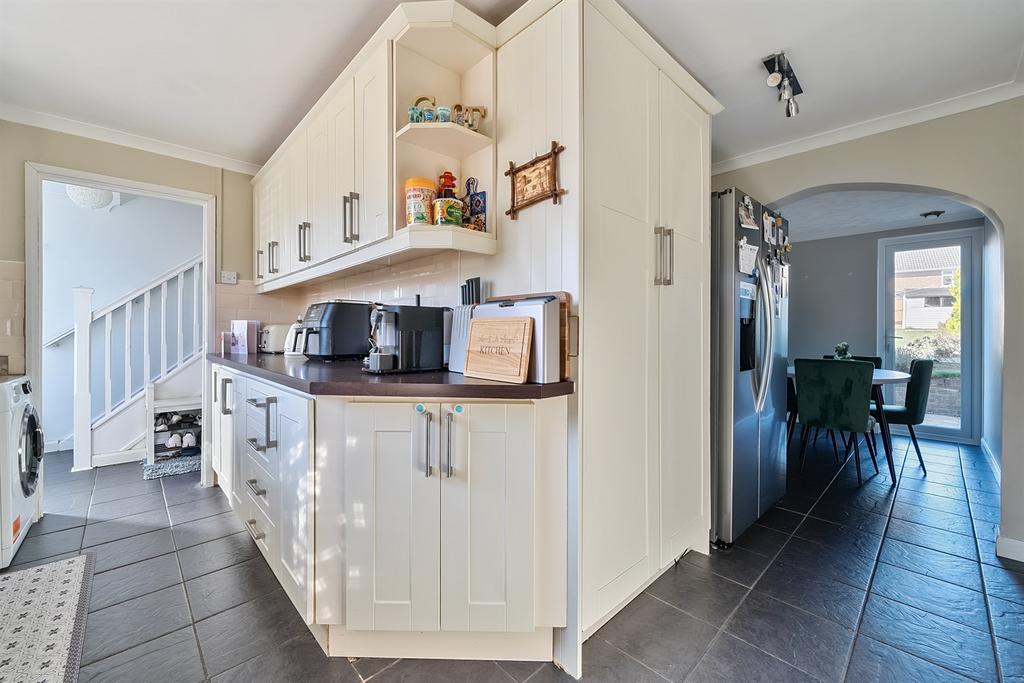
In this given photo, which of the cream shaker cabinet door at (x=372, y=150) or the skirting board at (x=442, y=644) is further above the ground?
the cream shaker cabinet door at (x=372, y=150)

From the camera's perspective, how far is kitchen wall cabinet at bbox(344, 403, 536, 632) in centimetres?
130

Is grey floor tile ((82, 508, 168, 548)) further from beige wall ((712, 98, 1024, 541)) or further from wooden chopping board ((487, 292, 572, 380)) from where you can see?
beige wall ((712, 98, 1024, 541))

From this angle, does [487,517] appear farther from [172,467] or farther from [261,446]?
[172,467]

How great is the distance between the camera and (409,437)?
1.31 meters

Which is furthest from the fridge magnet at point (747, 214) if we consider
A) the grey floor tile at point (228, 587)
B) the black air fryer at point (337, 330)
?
Answer: the grey floor tile at point (228, 587)

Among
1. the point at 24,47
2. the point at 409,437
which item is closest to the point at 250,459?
the point at 409,437

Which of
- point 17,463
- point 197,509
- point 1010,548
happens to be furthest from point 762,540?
point 17,463

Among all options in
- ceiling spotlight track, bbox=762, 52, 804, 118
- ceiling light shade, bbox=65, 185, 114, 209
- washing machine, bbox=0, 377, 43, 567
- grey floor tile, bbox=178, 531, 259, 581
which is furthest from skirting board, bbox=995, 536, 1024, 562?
ceiling light shade, bbox=65, 185, 114, 209

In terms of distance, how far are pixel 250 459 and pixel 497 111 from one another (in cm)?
193

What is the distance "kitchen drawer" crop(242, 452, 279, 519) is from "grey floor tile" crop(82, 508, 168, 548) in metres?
0.74

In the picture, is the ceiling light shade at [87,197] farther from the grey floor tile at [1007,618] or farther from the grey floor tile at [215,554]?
the grey floor tile at [1007,618]

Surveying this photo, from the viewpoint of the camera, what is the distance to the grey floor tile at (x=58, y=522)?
7.49 feet

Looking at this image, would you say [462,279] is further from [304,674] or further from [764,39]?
[764,39]

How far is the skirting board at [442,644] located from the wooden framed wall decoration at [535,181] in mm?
1474
